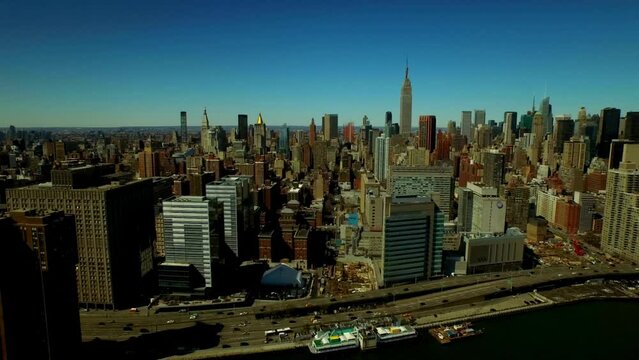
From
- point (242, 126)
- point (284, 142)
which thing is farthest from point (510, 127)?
point (242, 126)


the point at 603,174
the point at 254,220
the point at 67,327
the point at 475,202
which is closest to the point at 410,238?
the point at 475,202

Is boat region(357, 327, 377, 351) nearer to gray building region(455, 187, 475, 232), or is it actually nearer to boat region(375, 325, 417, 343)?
boat region(375, 325, 417, 343)

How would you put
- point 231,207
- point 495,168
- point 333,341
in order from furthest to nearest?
point 495,168 < point 231,207 < point 333,341

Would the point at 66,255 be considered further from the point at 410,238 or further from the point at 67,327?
the point at 410,238

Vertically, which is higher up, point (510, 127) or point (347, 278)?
point (510, 127)

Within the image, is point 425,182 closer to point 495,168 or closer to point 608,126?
point 495,168

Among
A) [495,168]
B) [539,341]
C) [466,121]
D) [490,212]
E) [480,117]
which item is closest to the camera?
[539,341]

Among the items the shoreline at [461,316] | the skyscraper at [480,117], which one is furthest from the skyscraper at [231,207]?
the skyscraper at [480,117]
